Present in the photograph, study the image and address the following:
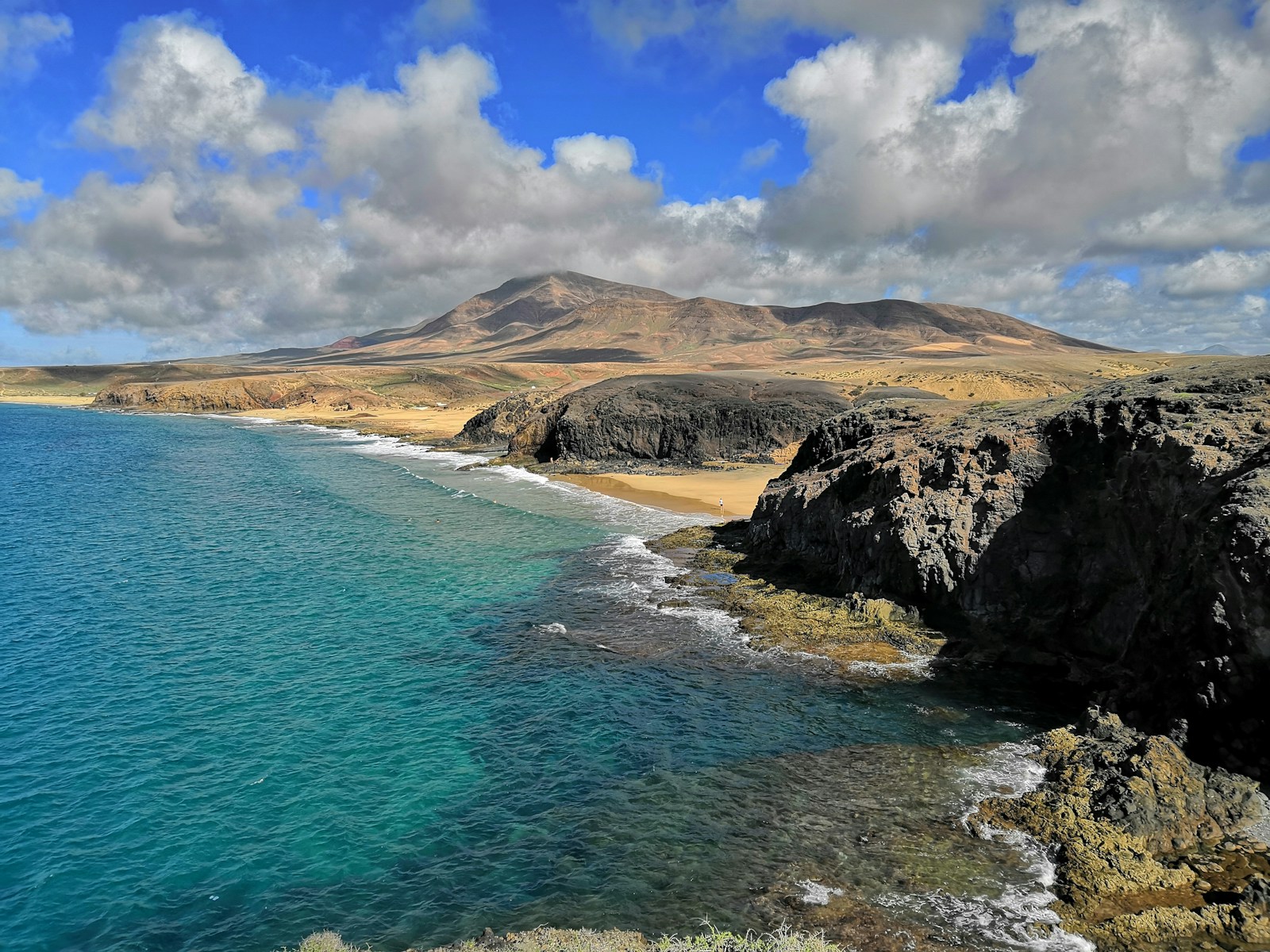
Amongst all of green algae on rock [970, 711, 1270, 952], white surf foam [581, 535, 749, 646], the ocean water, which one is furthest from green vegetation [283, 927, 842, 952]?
white surf foam [581, 535, 749, 646]

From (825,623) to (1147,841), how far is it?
38.5 ft

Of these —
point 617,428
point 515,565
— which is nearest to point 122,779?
point 515,565

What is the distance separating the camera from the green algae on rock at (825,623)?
2086 cm

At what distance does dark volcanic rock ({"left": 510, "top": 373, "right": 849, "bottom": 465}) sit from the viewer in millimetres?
65625

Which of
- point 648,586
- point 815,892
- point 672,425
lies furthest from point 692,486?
point 815,892

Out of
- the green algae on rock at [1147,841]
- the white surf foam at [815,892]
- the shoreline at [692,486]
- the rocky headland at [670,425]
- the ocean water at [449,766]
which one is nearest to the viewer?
the green algae on rock at [1147,841]

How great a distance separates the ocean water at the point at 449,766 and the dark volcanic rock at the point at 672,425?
34.7 meters

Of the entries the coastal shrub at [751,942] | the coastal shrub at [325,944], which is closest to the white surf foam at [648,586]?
the coastal shrub at [751,942]

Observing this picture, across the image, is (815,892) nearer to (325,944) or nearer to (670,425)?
(325,944)

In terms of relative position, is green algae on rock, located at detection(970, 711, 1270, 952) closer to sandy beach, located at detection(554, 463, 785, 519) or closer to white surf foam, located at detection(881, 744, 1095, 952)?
white surf foam, located at detection(881, 744, 1095, 952)

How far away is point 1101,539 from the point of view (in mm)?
19578

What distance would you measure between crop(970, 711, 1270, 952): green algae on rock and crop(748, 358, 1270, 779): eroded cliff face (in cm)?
108

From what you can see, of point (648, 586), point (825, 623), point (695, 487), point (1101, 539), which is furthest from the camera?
point (695, 487)

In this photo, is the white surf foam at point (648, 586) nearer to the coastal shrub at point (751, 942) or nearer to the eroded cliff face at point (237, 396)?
the coastal shrub at point (751, 942)
